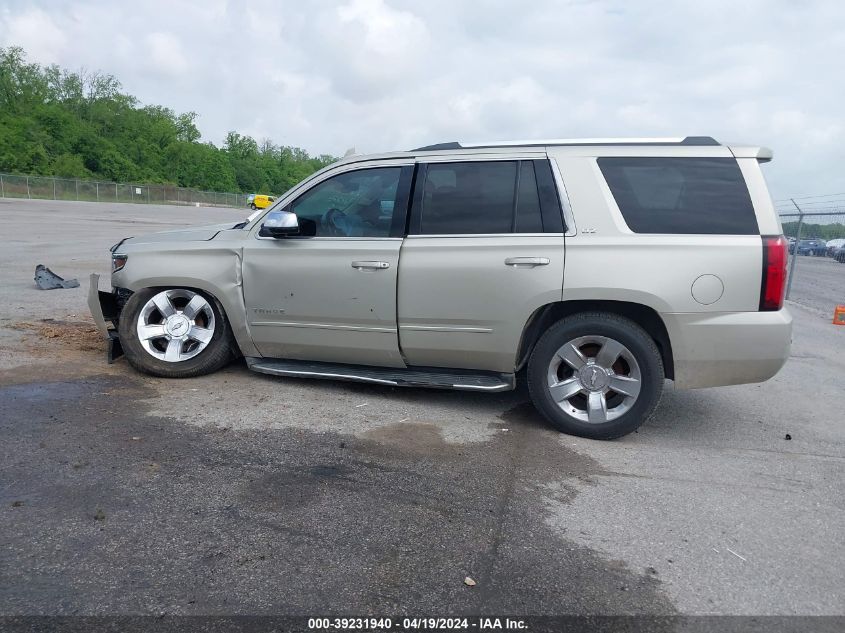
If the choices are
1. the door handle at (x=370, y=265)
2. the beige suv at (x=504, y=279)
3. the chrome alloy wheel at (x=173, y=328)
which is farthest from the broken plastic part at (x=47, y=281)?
the door handle at (x=370, y=265)

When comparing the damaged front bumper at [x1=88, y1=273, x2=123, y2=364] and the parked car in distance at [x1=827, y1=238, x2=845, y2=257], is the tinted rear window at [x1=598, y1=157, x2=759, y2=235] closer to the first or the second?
the damaged front bumper at [x1=88, y1=273, x2=123, y2=364]

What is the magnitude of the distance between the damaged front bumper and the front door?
4.48 feet

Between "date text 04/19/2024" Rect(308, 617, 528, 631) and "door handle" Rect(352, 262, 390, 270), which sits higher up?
"door handle" Rect(352, 262, 390, 270)

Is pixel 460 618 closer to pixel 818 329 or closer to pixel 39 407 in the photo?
pixel 39 407

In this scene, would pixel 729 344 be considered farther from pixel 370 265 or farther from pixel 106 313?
pixel 106 313

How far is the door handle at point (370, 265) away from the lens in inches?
192

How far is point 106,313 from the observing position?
229 inches

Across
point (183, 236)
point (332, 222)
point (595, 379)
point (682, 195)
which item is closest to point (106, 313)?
point (183, 236)

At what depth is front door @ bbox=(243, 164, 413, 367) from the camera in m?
4.95

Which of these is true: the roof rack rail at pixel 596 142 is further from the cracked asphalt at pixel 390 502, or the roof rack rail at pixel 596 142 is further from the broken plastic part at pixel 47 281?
the broken plastic part at pixel 47 281

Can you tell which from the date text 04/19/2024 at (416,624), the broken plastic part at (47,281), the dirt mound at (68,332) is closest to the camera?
the date text 04/19/2024 at (416,624)

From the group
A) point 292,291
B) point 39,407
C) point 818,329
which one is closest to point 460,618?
point 292,291

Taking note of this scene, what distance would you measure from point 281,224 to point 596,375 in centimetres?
247

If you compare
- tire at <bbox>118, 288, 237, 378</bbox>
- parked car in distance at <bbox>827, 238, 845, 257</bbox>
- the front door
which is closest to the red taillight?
the front door
